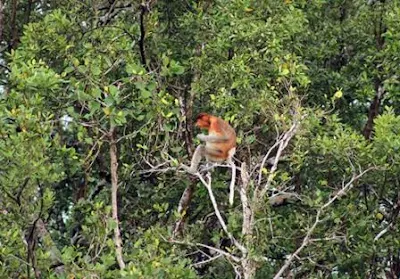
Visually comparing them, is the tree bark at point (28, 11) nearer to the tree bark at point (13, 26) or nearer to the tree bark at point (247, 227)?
the tree bark at point (13, 26)

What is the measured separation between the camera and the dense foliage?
23.3 feet

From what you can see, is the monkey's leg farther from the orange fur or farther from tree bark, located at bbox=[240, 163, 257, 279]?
tree bark, located at bbox=[240, 163, 257, 279]

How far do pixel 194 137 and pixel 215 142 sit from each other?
42.7 inches

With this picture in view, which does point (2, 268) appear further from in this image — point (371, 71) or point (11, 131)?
point (371, 71)

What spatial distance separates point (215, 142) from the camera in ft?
25.4

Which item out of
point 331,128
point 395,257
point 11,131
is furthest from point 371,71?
point 11,131

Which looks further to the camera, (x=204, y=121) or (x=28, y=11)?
(x=28, y=11)

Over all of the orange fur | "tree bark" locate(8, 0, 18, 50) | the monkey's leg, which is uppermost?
"tree bark" locate(8, 0, 18, 50)

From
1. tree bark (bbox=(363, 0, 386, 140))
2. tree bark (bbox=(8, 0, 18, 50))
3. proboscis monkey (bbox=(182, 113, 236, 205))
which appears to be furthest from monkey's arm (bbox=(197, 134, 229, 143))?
tree bark (bbox=(8, 0, 18, 50))

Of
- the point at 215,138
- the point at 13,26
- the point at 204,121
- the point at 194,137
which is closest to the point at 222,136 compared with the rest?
the point at 215,138

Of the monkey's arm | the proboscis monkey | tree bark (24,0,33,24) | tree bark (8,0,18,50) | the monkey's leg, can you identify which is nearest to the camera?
the monkey's arm

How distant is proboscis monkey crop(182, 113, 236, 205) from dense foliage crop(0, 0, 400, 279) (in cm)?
16

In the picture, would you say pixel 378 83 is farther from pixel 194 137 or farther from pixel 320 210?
pixel 320 210

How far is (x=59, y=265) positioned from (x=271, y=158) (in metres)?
1.93
